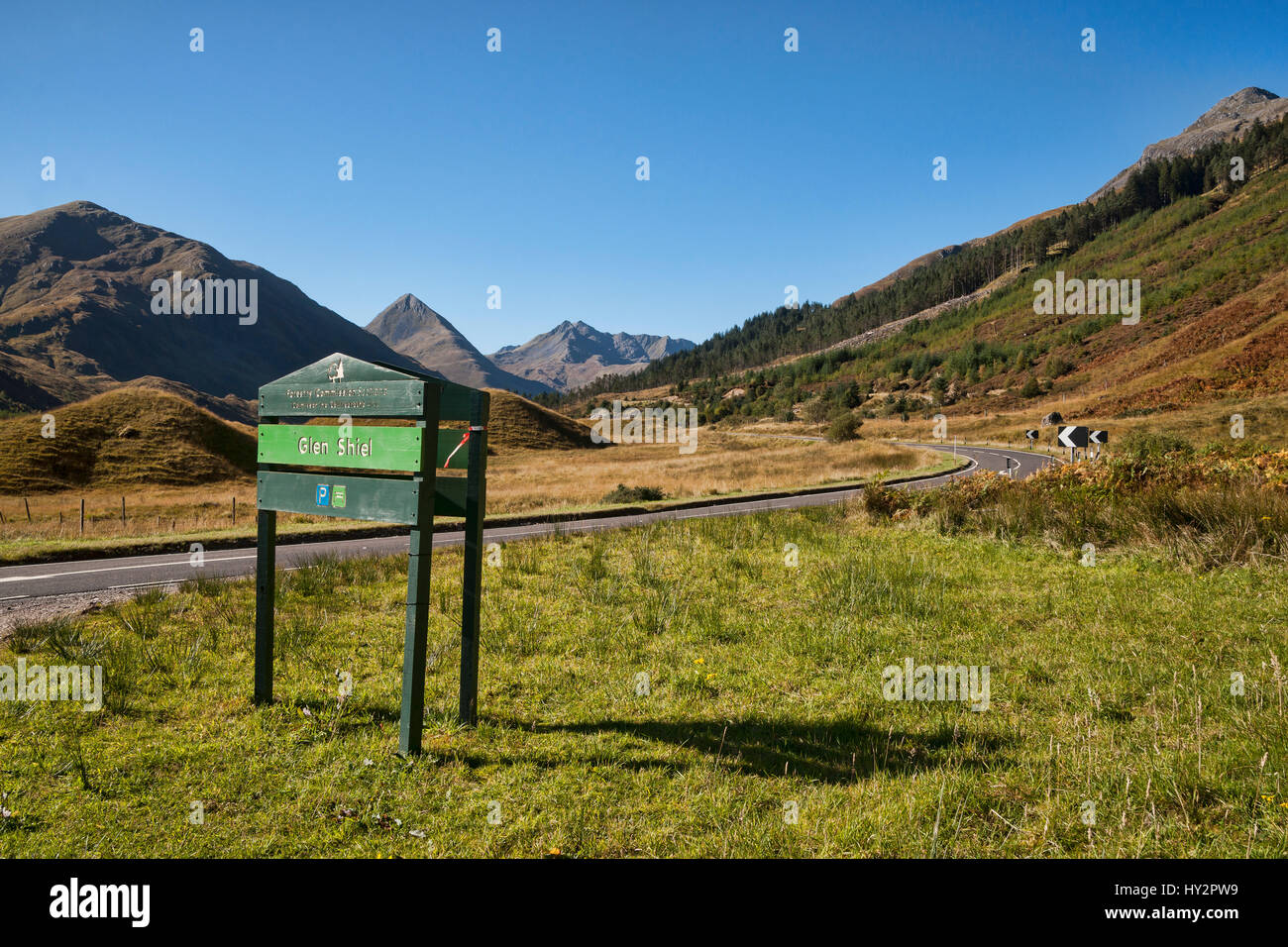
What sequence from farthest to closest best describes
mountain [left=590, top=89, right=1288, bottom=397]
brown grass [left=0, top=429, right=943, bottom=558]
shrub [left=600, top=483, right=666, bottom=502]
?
1. mountain [left=590, top=89, right=1288, bottom=397]
2. shrub [left=600, top=483, right=666, bottom=502]
3. brown grass [left=0, top=429, right=943, bottom=558]

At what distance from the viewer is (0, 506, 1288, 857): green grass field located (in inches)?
134

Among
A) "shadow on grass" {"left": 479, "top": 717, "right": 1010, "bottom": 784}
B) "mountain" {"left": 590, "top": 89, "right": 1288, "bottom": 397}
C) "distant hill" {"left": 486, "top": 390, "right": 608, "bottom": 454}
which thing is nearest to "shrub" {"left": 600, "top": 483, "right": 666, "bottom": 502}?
"shadow on grass" {"left": 479, "top": 717, "right": 1010, "bottom": 784}

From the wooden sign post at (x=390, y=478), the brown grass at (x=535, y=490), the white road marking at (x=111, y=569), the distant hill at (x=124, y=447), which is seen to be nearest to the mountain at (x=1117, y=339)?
the brown grass at (x=535, y=490)

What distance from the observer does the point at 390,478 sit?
4.20 m

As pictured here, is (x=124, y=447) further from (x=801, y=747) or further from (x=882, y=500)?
(x=801, y=747)

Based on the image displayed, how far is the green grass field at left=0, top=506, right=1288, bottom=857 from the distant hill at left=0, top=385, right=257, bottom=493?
150 feet

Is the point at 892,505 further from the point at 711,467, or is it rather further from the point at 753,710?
the point at 711,467

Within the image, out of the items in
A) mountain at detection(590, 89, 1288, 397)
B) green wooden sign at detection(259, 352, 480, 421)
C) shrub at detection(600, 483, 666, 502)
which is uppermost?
mountain at detection(590, 89, 1288, 397)

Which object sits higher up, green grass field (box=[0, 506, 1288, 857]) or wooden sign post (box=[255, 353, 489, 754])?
wooden sign post (box=[255, 353, 489, 754])

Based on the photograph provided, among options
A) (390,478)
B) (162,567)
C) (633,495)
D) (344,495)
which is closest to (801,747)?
(390,478)

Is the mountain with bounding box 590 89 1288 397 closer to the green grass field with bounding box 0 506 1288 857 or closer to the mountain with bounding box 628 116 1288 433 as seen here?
the mountain with bounding box 628 116 1288 433

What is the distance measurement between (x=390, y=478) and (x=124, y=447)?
185 feet

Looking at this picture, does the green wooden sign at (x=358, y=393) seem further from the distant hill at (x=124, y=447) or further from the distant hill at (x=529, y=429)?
the distant hill at (x=529, y=429)
